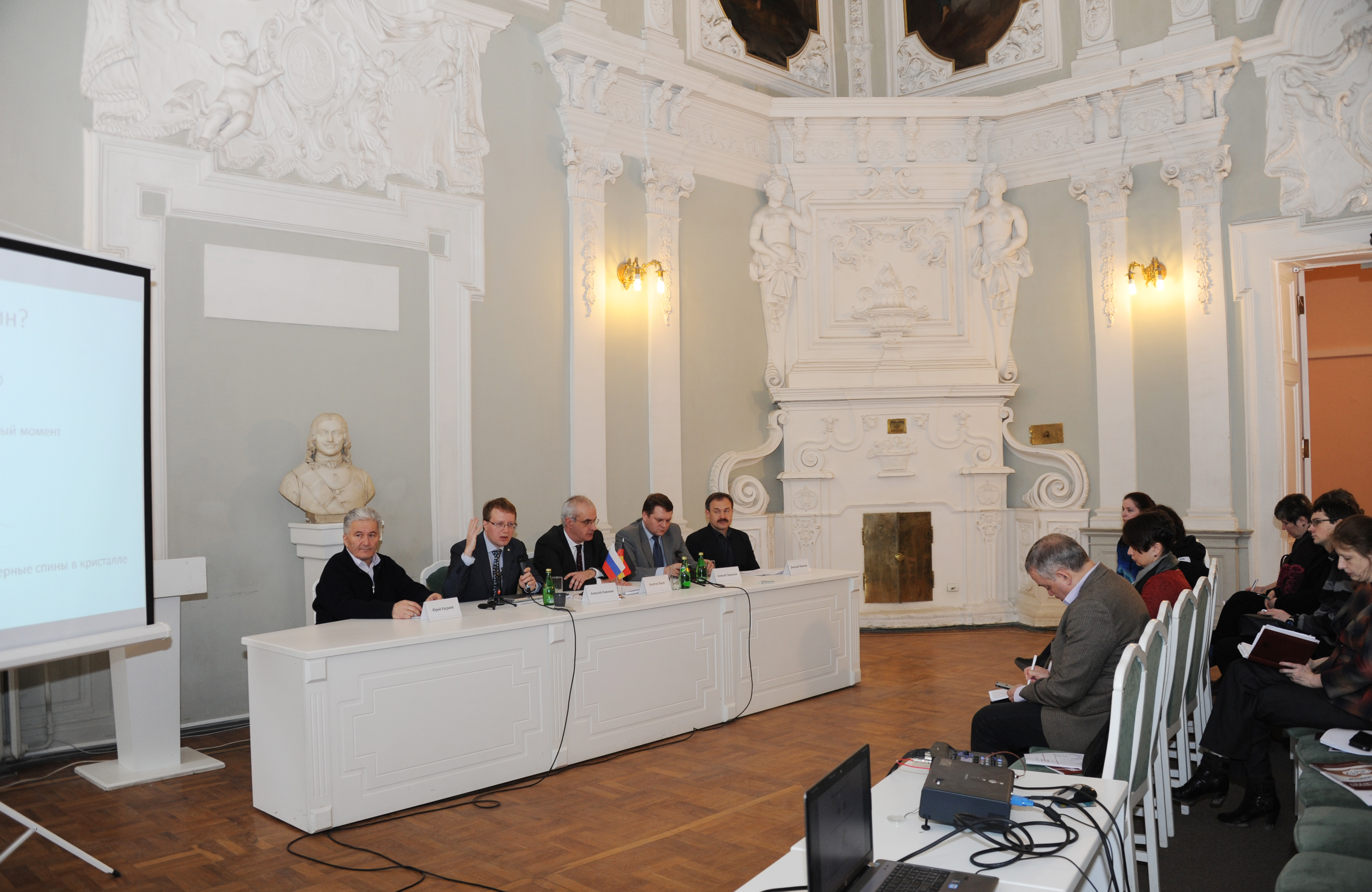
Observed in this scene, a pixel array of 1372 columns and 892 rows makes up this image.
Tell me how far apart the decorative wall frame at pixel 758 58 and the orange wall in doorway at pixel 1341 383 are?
573cm

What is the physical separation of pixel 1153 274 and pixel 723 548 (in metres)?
4.76

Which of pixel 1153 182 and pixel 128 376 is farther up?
pixel 1153 182

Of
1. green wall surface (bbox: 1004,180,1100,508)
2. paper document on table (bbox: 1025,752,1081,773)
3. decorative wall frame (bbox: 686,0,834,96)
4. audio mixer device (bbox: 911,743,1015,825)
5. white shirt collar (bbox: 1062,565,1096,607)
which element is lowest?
paper document on table (bbox: 1025,752,1081,773)

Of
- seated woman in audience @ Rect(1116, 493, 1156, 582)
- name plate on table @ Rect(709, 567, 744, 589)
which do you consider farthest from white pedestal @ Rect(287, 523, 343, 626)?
seated woman in audience @ Rect(1116, 493, 1156, 582)

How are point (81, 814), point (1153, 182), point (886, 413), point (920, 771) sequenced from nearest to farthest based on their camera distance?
1. point (920, 771)
2. point (81, 814)
3. point (1153, 182)
4. point (886, 413)

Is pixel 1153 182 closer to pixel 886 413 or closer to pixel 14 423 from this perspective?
pixel 886 413

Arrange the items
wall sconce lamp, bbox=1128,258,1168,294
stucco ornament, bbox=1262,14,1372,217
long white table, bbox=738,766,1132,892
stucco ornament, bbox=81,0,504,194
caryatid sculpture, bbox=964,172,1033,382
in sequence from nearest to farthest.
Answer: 1. long white table, bbox=738,766,1132,892
2. stucco ornament, bbox=81,0,504,194
3. stucco ornament, bbox=1262,14,1372,217
4. wall sconce lamp, bbox=1128,258,1168,294
5. caryatid sculpture, bbox=964,172,1033,382

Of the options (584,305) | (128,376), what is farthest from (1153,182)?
(128,376)

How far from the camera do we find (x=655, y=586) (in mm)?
5742

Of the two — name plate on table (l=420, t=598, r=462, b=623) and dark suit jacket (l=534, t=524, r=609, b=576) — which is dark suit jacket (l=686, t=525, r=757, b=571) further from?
name plate on table (l=420, t=598, r=462, b=623)

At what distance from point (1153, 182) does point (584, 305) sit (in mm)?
5344

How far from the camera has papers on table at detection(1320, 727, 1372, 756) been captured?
3.62 meters

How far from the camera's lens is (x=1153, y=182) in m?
8.72

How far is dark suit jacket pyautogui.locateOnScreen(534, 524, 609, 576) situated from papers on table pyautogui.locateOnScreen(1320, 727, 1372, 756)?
3821 mm
